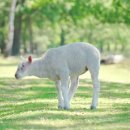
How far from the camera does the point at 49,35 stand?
98562 mm

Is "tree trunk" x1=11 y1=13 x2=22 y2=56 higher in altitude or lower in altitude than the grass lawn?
lower

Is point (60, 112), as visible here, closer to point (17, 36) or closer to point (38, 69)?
point (38, 69)

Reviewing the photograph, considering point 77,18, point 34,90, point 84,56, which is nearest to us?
point 84,56

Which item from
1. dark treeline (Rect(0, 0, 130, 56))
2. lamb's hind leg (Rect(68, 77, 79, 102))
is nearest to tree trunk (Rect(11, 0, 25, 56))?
dark treeline (Rect(0, 0, 130, 56))

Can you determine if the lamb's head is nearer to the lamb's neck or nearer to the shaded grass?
the lamb's neck

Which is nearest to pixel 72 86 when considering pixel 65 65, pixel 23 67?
pixel 65 65

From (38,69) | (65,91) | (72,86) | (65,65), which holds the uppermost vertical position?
(65,65)

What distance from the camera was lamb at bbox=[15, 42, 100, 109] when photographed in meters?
14.2

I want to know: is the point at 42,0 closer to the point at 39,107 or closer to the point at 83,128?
the point at 39,107

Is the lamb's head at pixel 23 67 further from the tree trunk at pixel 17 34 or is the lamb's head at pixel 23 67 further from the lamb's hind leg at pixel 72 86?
the tree trunk at pixel 17 34

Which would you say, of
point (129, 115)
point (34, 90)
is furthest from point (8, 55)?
point (129, 115)

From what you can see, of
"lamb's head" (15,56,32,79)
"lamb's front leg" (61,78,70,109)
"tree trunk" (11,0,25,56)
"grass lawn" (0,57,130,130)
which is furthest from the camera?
"tree trunk" (11,0,25,56)

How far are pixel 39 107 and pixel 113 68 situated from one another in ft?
84.3

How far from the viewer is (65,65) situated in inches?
560
